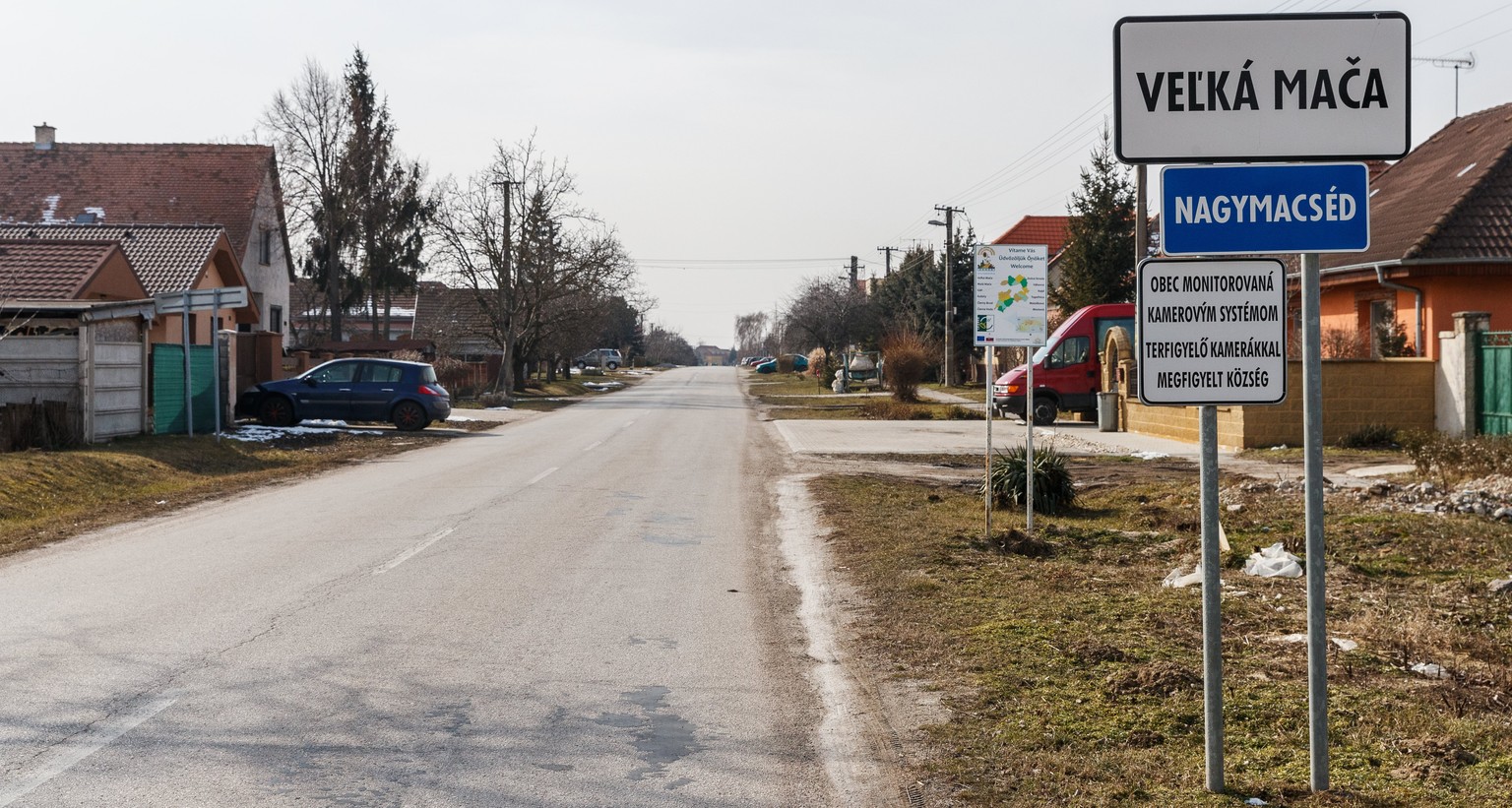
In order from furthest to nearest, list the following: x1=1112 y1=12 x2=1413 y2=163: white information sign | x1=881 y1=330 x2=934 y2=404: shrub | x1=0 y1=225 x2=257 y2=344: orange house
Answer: x1=881 y1=330 x2=934 y2=404: shrub, x1=0 y1=225 x2=257 y2=344: orange house, x1=1112 y1=12 x2=1413 y2=163: white information sign

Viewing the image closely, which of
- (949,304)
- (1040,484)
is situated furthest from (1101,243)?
(1040,484)

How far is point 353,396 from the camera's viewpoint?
28.9 m

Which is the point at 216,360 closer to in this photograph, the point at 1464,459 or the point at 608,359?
the point at 1464,459

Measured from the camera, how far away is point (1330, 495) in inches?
537

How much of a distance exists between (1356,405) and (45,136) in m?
44.9

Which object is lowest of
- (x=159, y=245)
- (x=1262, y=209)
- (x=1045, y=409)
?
(x=1045, y=409)

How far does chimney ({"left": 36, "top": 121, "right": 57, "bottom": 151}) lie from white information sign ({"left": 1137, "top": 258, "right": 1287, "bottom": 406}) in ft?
165

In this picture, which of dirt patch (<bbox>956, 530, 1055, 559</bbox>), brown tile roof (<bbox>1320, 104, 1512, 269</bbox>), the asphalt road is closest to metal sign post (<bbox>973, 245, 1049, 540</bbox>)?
dirt patch (<bbox>956, 530, 1055, 559</bbox>)

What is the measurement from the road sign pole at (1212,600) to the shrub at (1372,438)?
1840cm

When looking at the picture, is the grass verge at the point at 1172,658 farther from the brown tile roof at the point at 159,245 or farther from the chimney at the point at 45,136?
the chimney at the point at 45,136

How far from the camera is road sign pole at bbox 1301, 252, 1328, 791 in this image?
437 centimetres

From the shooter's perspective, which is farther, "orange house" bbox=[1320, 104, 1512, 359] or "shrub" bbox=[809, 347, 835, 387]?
"shrub" bbox=[809, 347, 835, 387]

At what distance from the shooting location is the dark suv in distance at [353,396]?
1124 inches

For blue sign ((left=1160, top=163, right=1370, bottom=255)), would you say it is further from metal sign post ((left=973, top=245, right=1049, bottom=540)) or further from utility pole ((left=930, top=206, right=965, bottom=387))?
utility pole ((left=930, top=206, right=965, bottom=387))
